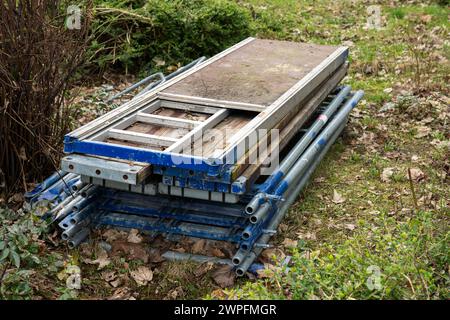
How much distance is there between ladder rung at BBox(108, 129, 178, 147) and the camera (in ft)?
17.4

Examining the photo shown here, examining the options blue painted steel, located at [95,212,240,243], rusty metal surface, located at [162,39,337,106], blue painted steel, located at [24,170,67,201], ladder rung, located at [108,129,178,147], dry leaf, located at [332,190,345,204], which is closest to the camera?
blue painted steel, located at [95,212,240,243]

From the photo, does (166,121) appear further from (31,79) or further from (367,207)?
(367,207)

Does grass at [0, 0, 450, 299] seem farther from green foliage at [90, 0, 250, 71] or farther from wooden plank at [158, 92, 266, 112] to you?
green foliage at [90, 0, 250, 71]

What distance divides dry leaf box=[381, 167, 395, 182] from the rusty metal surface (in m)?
1.22

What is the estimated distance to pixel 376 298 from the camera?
12.8 feet

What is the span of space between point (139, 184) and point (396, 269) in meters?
1.96

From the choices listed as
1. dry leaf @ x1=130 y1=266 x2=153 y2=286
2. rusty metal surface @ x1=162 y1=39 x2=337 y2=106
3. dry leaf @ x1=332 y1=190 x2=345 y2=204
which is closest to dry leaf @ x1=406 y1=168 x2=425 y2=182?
dry leaf @ x1=332 y1=190 x2=345 y2=204

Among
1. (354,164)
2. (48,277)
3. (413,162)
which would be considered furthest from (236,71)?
(48,277)

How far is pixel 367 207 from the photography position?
19.9ft

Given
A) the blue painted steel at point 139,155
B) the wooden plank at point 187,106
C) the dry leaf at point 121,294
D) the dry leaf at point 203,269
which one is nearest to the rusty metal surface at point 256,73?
the wooden plank at point 187,106

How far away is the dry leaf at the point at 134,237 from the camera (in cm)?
537

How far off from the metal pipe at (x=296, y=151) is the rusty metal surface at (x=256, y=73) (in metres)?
0.44

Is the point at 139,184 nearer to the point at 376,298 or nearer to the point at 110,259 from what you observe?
the point at 110,259

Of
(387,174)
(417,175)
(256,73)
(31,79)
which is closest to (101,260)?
(31,79)
